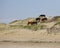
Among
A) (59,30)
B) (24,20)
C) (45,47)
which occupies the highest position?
(24,20)

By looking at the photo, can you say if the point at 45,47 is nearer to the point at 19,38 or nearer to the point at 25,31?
the point at 19,38

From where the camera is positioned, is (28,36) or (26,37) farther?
(28,36)

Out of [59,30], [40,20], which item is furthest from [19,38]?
[40,20]

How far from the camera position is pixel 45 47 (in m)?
12.2

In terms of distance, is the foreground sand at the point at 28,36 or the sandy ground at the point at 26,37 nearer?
the sandy ground at the point at 26,37

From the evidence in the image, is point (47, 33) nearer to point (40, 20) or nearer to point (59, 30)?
point (59, 30)

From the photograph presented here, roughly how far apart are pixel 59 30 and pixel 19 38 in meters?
3.25

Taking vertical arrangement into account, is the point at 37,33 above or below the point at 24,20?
below

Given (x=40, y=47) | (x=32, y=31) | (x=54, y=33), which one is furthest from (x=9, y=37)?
(x=40, y=47)

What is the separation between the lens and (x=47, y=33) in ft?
54.7

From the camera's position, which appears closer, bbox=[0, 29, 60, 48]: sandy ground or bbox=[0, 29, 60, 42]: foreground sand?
bbox=[0, 29, 60, 48]: sandy ground

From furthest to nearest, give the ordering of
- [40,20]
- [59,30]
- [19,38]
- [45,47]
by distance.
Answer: [40,20] → [59,30] → [19,38] → [45,47]

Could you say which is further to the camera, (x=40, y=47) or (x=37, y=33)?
(x=37, y=33)

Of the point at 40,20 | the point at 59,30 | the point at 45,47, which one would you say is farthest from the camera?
the point at 40,20
